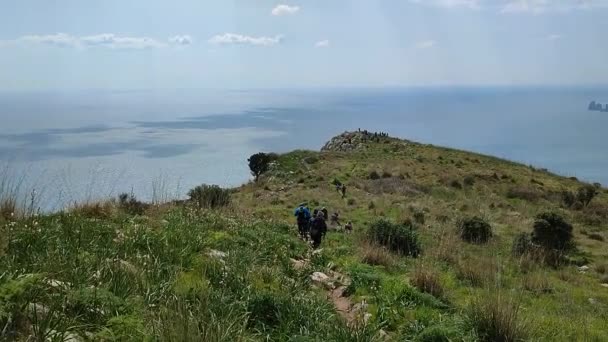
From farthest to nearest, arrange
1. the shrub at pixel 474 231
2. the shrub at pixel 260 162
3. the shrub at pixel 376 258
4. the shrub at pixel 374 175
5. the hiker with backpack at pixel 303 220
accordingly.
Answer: the shrub at pixel 260 162
the shrub at pixel 374 175
the shrub at pixel 474 231
the hiker with backpack at pixel 303 220
the shrub at pixel 376 258

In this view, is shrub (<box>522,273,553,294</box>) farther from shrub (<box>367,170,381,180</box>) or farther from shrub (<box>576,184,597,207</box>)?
shrub (<box>367,170,381,180</box>)

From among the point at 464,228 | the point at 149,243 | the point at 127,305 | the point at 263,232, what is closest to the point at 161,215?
the point at 263,232

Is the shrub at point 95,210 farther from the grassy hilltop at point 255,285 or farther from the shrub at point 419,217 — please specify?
the shrub at point 419,217

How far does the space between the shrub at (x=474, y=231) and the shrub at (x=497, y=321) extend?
1125cm

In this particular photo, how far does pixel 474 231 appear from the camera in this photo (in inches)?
658

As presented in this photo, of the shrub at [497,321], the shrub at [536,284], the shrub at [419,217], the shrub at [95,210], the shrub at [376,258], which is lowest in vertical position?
the shrub at [419,217]

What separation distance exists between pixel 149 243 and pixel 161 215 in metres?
3.44

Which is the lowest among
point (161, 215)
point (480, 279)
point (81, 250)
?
point (480, 279)

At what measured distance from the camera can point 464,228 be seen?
16.9 m

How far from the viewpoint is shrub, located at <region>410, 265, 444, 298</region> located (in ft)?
24.1

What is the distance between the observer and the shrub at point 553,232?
1623 cm

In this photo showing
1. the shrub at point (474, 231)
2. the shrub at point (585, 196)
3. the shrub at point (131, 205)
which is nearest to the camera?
the shrub at point (131, 205)

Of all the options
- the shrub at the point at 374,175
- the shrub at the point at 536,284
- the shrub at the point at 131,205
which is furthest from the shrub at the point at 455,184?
the shrub at the point at 131,205

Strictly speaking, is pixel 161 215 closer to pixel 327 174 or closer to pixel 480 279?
pixel 480 279
